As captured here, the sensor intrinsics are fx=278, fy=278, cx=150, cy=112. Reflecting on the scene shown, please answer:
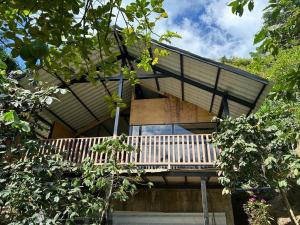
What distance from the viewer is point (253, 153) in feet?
17.0

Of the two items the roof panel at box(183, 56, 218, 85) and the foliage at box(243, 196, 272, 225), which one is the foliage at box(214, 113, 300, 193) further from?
the roof panel at box(183, 56, 218, 85)

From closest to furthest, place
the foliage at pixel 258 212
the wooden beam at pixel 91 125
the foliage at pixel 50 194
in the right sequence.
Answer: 1. the foliage at pixel 50 194
2. the foliage at pixel 258 212
3. the wooden beam at pixel 91 125

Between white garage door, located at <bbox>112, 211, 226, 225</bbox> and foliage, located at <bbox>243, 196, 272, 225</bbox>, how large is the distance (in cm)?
84

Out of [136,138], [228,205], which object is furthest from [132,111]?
[228,205]

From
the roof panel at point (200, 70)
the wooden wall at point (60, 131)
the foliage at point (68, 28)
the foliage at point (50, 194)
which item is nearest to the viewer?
the foliage at point (68, 28)

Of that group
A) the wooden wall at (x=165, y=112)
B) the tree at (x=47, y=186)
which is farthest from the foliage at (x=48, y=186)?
the wooden wall at (x=165, y=112)

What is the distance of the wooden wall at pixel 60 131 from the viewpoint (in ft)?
35.6

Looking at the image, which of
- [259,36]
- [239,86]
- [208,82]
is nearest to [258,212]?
[239,86]

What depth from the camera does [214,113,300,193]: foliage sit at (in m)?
4.78

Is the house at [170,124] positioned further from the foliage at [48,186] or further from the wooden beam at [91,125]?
the foliage at [48,186]

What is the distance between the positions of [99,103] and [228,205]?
620 centimetres

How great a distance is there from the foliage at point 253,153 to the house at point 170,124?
1042 millimetres

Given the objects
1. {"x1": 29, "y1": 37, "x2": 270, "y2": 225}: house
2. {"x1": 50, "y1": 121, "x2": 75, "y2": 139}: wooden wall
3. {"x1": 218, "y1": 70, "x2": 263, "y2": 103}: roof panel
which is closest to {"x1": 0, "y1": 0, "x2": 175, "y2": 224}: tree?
{"x1": 29, "y1": 37, "x2": 270, "y2": 225}: house

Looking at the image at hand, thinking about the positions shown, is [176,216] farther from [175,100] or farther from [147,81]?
[147,81]
